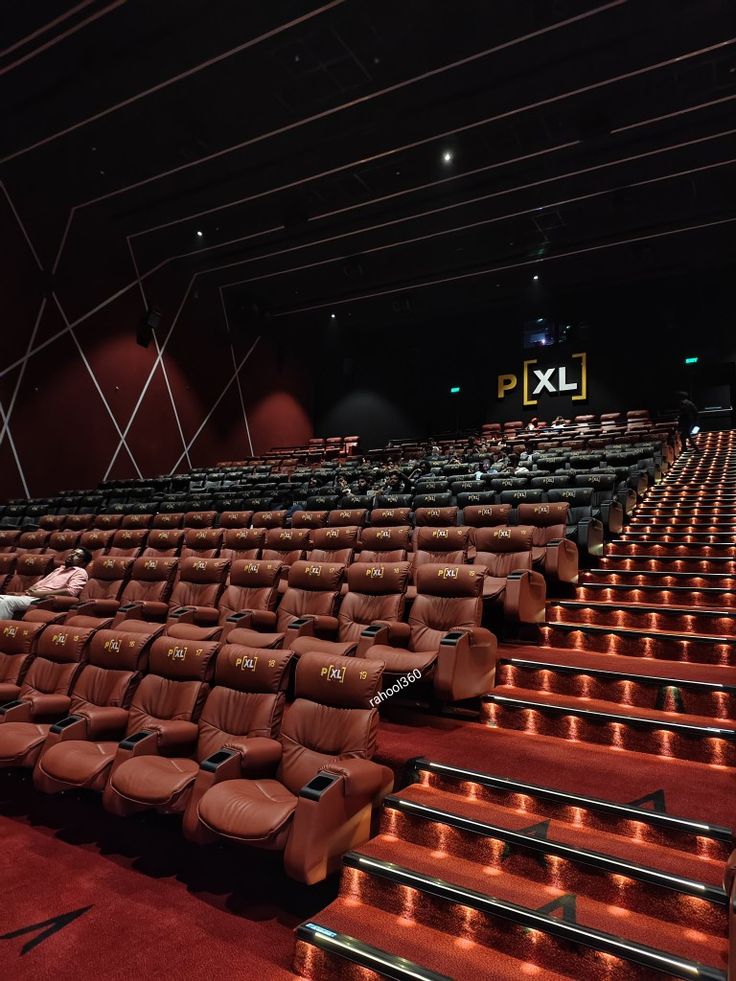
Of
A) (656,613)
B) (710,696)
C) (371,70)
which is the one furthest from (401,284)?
(710,696)

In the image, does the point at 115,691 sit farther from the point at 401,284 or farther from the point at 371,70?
the point at 401,284

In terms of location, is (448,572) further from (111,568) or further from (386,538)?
(111,568)

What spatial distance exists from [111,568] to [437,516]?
217 centimetres

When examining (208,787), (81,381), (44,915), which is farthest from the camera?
(81,381)

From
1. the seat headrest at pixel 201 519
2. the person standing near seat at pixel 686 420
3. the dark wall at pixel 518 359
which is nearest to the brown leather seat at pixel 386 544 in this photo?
the seat headrest at pixel 201 519

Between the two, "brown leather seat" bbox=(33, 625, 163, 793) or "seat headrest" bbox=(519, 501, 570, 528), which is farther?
"seat headrest" bbox=(519, 501, 570, 528)

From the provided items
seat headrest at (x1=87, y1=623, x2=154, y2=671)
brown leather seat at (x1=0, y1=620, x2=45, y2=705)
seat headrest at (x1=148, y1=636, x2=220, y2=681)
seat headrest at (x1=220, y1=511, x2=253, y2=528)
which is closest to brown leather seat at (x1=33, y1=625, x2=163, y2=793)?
seat headrest at (x1=87, y1=623, x2=154, y2=671)

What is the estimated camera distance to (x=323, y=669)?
2.12 meters

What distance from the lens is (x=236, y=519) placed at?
4.96 m

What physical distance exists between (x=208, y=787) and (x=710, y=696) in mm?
1661

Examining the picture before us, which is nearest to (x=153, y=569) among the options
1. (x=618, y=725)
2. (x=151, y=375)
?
(x=618, y=725)

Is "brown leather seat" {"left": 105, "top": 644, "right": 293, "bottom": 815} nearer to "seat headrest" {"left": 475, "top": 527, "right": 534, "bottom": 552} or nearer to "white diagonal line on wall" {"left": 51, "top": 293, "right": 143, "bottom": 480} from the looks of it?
"seat headrest" {"left": 475, "top": 527, "right": 534, "bottom": 552}

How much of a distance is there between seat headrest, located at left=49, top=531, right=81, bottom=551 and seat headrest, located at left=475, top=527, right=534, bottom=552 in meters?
3.23

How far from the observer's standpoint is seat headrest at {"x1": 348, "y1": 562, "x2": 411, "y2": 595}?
118 inches
